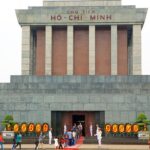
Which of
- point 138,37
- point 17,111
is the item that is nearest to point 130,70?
point 138,37

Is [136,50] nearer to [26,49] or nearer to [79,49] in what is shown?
[79,49]

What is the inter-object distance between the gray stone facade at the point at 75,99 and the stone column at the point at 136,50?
6151 millimetres

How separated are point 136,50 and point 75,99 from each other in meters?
11.6

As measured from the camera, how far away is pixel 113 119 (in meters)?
42.8

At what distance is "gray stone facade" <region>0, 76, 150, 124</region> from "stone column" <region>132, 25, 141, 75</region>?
6.15m

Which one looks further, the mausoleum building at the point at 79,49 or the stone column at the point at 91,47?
the stone column at the point at 91,47

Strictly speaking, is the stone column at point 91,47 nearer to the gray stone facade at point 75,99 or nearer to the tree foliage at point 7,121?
the gray stone facade at point 75,99

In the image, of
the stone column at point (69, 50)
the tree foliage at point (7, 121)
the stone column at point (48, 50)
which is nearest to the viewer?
the tree foliage at point (7, 121)

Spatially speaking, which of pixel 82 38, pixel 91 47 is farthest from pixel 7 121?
pixel 82 38

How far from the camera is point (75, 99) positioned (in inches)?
1713

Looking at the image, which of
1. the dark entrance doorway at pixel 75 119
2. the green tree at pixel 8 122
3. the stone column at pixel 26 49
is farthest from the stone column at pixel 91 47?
the green tree at pixel 8 122

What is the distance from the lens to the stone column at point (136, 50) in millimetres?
50406

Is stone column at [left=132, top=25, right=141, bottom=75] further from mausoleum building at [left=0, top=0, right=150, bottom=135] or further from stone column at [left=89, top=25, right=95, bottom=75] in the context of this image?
stone column at [left=89, top=25, right=95, bottom=75]

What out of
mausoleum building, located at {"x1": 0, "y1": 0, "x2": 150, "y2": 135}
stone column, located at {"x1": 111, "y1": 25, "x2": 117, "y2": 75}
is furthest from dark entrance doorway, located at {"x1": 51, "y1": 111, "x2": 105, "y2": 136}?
stone column, located at {"x1": 111, "y1": 25, "x2": 117, "y2": 75}
